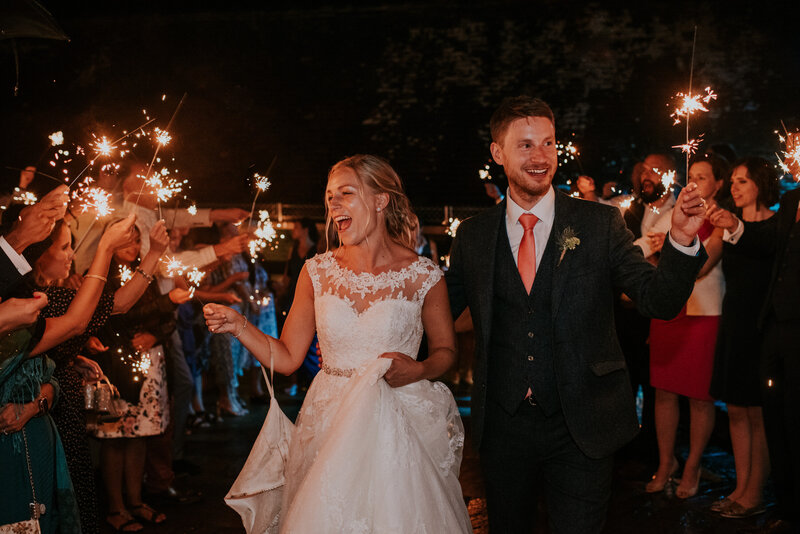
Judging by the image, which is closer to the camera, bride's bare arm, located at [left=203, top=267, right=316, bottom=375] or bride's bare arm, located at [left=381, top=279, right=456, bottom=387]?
bride's bare arm, located at [left=203, top=267, right=316, bottom=375]

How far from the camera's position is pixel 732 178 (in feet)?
17.3

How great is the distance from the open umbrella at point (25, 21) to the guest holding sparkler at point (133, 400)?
1753 mm

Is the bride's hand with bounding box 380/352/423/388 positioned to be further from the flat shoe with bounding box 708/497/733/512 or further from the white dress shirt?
the flat shoe with bounding box 708/497/733/512

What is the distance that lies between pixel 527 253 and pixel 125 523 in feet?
12.0

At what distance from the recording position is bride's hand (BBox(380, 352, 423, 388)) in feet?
10.3

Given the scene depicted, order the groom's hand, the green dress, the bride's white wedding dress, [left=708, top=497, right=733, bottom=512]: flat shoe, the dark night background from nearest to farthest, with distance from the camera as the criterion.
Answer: the groom's hand < the bride's white wedding dress < the green dress < [left=708, top=497, right=733, bottom=512]: flat shoe < the dark night background

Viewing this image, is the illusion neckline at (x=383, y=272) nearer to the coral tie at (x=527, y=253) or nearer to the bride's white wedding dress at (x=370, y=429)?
the bride's white wedding dress at (x=370, y=429)

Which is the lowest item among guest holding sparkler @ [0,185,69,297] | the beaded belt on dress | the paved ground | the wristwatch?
the paved ground

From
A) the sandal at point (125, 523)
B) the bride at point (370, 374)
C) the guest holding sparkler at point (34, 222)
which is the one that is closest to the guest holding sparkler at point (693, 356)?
the bride at point (370, 374)

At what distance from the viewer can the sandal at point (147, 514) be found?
5.32 m

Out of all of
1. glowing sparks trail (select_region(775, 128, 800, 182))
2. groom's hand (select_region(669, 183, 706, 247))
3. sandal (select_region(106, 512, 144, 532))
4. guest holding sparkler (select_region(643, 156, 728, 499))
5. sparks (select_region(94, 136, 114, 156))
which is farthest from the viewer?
guest holding sparkler (select_region(643, 156, 728, 499))

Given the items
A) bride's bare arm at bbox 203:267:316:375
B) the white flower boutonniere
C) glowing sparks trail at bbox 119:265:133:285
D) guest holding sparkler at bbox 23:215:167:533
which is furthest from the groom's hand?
glowing sparks trail at bbox 119:265:133:285

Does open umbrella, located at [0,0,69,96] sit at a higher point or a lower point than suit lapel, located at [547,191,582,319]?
higher

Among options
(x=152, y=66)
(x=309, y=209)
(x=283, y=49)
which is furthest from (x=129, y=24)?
(x=309, y=209)
